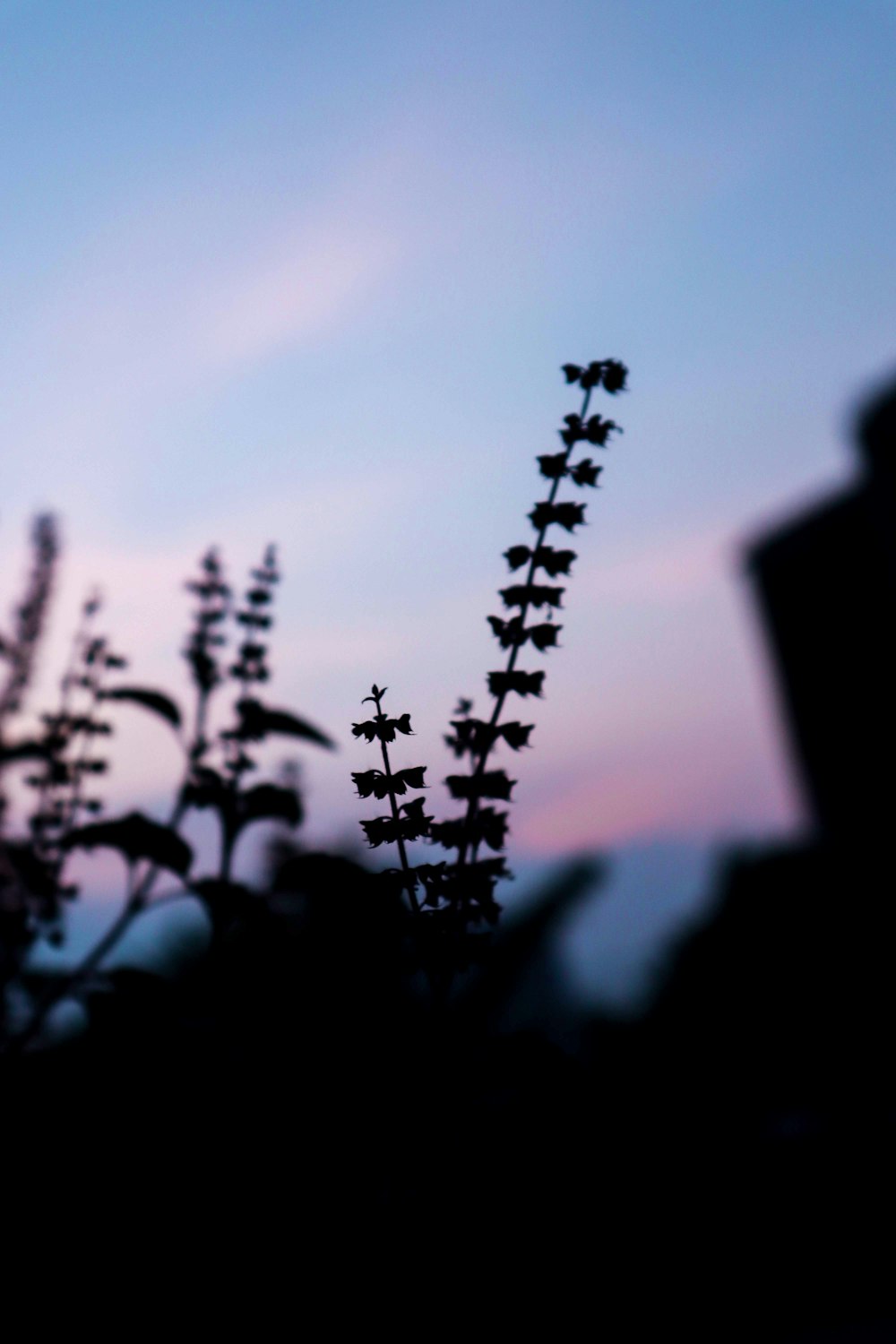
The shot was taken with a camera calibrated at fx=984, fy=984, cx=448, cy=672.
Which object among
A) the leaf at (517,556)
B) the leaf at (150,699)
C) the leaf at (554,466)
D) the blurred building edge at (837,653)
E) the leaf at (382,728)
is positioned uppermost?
the blurred building edge at (837,653)

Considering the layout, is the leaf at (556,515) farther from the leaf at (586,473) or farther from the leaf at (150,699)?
the leaf at (150,699)

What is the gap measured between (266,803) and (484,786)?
125 centimetres

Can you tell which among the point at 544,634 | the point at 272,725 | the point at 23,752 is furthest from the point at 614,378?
the point at 23,752

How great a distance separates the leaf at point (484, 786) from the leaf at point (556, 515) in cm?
40

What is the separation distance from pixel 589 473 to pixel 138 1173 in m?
1.30

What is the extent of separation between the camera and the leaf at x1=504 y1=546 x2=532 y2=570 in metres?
1.59

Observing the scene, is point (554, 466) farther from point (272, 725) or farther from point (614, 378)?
point (272, 725)

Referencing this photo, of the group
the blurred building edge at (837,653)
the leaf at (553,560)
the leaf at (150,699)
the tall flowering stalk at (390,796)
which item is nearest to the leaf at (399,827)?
the tall flowering stalk at (390,796)

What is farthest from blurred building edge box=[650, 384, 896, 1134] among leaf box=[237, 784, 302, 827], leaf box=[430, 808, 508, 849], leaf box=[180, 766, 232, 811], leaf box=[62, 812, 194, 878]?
leaf box=[430, 808, 508, 849]

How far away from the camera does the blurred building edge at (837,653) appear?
28688mm

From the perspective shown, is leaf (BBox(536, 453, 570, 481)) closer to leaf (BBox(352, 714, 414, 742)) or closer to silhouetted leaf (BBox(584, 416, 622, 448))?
silhouetted leaf (BBox(584, 416, 622, 448))

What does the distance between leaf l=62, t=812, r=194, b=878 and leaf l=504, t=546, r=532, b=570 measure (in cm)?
114

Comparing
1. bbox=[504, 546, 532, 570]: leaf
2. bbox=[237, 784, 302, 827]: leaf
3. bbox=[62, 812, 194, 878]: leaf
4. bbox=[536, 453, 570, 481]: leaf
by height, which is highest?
bbox=[536, 453, 570, 481]: leaf

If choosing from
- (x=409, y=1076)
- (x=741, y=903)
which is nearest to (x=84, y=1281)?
(x=409, y=1076)
